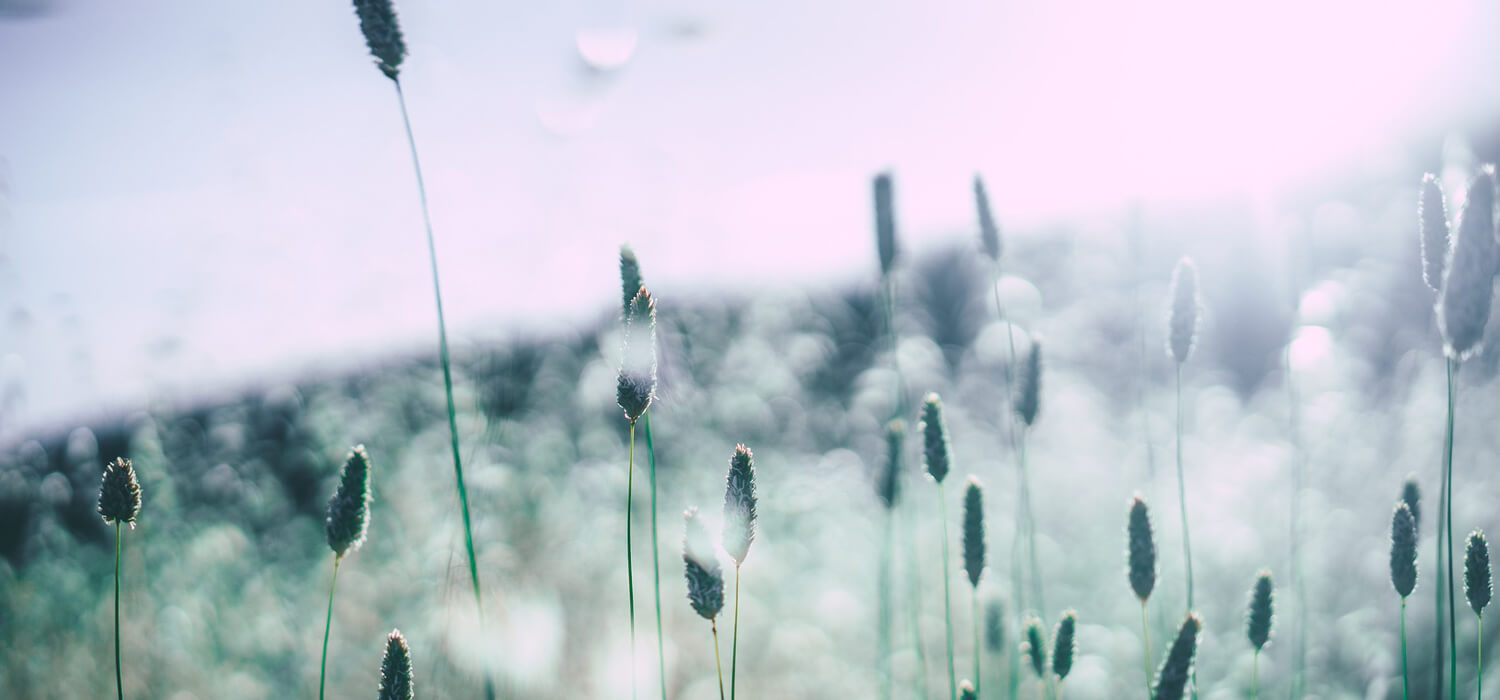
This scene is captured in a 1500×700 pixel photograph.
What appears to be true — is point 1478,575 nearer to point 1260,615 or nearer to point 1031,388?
point 1260,615

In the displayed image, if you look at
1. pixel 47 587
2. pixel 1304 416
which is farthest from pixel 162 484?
pixel 1304 416

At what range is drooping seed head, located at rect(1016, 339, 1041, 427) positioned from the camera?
1.66m

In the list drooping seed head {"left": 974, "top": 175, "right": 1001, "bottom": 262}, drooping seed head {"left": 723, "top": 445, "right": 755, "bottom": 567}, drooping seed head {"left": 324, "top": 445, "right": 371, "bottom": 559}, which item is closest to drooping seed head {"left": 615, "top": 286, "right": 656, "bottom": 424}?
drooping seed head {"left": 723, "top": 445, "right": 755, "bottom": 567}

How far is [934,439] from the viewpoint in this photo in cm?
138

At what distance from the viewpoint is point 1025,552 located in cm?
350

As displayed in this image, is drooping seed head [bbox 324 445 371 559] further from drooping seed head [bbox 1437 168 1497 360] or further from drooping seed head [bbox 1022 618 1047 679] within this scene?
drooping seed head [bbox 1437 168 1497 360]

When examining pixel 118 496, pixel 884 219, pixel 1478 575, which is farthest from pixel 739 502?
pixel 884 219

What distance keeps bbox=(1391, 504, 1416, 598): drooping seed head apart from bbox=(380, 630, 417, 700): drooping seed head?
1361 millimetres

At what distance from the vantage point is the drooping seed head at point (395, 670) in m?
0.98

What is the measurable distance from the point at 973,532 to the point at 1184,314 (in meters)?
0.61

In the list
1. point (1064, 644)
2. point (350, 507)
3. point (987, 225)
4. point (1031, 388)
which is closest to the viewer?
point (350, 507)

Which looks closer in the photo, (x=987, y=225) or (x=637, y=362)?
(x=637, y=362)

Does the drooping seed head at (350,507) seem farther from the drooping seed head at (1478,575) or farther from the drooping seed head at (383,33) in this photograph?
the drooping seed head at (1478,575)

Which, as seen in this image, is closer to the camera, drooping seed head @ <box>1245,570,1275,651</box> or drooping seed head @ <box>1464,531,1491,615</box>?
drooping seed head @ <box>1464,531,1491,615</box>
